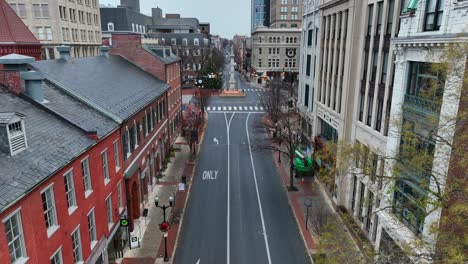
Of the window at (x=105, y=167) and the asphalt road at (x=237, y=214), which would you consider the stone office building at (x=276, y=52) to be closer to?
the asphalt road at (x=237, y=214)

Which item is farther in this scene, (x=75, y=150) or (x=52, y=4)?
(x=52, y=4)

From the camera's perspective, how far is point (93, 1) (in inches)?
2827

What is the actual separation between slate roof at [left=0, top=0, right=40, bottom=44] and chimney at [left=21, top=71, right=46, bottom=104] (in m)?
8.27

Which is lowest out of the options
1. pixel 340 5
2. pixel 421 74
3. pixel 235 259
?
pixel 235 259

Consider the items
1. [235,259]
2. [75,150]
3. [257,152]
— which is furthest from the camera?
[257,152]

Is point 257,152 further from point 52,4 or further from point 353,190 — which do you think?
point 52,4

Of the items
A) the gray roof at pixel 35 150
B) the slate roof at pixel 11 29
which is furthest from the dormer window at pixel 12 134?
the slate roof at pixel 11 29

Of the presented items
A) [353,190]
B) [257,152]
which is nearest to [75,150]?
[353,190]

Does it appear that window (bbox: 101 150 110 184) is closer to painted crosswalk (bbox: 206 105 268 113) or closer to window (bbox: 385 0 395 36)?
window (bbox: 385 0 395 36)

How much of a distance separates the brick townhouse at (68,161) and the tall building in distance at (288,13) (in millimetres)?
98346

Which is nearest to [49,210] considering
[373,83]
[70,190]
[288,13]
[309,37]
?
[70,190]

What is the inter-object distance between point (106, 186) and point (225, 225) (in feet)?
31.3

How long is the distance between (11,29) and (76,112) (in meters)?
9.93

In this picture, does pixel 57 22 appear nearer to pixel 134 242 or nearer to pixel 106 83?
pixel 106 83
